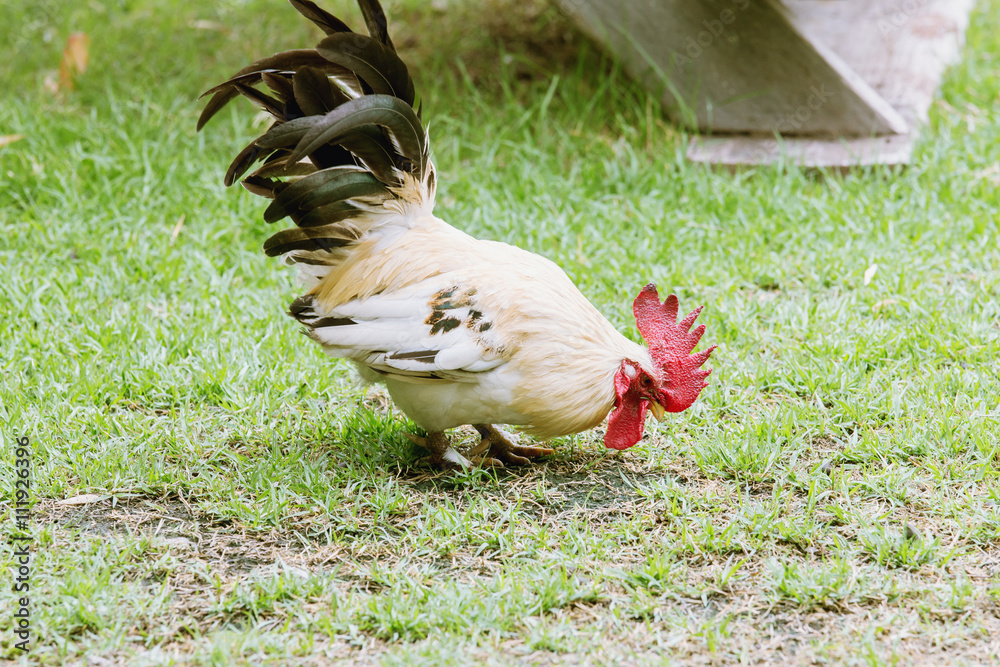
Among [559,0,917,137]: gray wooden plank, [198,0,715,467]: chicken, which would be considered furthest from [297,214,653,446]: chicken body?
[559,0,917,137]: gray wooden plank

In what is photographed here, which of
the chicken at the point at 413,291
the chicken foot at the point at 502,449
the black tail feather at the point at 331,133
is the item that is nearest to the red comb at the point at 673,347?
the chicken at the point at 413,291

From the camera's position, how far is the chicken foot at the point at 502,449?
11.9ft

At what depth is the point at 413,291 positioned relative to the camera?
329 cm

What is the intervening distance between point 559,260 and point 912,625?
2848 millimetres

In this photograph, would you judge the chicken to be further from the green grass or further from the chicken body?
the green grass

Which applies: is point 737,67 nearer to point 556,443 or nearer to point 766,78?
point 766,78

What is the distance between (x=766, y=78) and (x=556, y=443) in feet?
11.5

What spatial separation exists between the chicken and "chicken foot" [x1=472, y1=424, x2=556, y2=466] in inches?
1.9

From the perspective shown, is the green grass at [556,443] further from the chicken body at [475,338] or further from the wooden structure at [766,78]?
the chicken body at [475,338]

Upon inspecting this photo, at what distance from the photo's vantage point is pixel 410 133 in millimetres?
3344

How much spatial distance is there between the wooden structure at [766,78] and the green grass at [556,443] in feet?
0.67

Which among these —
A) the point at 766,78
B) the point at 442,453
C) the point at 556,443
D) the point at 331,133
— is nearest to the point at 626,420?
the point at 556,443

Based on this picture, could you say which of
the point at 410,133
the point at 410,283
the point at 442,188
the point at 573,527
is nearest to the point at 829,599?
the point at 573,527

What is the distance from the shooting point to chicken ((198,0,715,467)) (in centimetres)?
317
